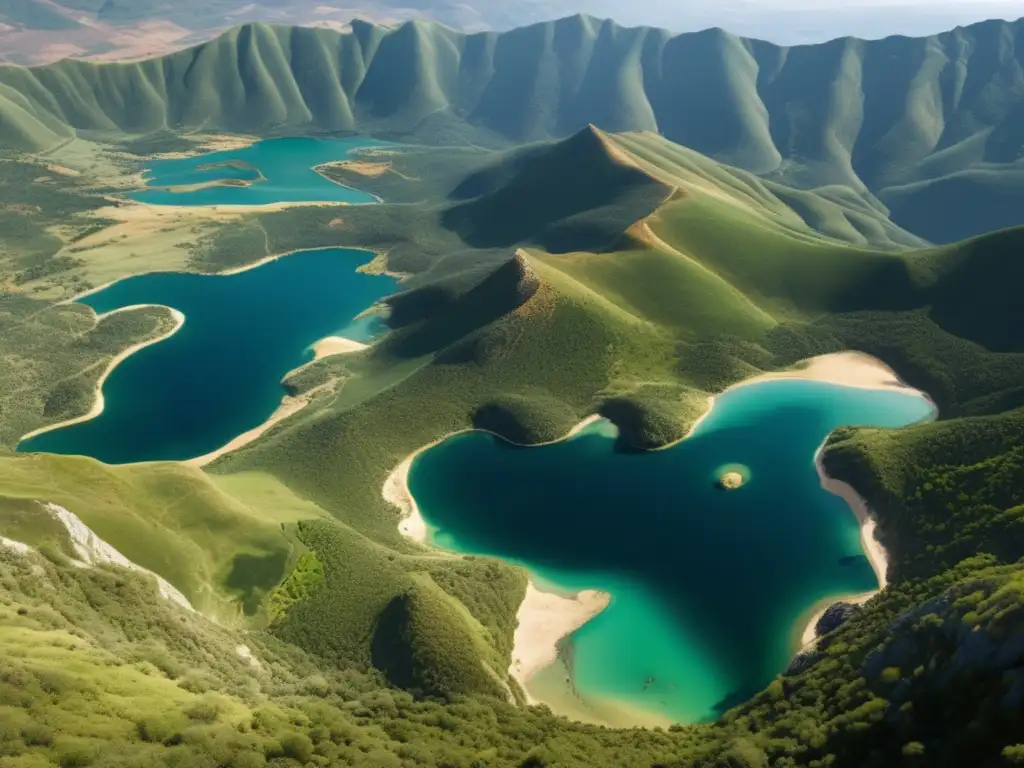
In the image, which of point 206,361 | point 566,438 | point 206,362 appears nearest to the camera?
point 566,438

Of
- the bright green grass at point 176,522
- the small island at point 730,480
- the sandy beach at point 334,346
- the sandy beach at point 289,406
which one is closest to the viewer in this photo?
the bright green grass at point 176,522

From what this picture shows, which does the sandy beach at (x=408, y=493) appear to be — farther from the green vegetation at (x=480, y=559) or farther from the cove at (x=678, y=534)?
the green vegetation at (x=480, y=559)

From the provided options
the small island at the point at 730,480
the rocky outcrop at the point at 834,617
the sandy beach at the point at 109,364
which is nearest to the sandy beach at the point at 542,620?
the rocky outcrop at the point at 834,617

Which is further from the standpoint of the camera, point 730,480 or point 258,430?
point 258,430

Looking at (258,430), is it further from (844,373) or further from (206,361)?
(844,373)

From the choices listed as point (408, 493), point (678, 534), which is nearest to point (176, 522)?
point (408, 493)

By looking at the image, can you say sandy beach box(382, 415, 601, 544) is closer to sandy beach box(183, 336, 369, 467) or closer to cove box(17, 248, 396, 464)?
sandy beach box(183, 336, 369, 467)

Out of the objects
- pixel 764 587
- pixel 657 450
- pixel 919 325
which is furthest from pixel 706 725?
pixel 919 325

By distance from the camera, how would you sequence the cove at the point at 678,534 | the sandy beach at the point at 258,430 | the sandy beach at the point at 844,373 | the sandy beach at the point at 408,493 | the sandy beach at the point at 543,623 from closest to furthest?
the cove at the point at 678,534
the sandy beach at the point at 543,623
the sandy beach at the point at 408,493
the sandy beach at the point at 258,430
the sandy beach at the point at 844,373
